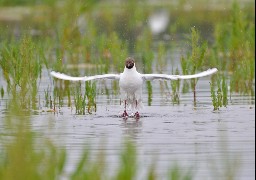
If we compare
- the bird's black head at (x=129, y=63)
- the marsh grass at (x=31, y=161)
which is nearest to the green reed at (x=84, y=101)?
the bird's black head at (x=129, y=63)

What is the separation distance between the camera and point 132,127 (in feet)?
41.5

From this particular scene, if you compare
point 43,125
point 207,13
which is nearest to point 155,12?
→ point 207,13

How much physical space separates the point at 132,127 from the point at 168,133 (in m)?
0.89

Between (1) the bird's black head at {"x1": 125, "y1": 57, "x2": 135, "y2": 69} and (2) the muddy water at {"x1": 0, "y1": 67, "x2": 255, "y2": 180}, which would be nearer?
(2) the muddy water at {"x1": 0, "y1": 67, "x2": 255, "y2": 180}

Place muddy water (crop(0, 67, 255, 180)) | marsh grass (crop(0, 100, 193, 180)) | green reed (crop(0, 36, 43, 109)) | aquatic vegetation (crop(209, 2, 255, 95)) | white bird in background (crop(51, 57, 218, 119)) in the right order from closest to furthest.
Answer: marsh grass (crop(0, 100, 193, 180)) < muddy water (crop(0, 67, 255, 180)) < green reed (crop(0, 36, 43, 109)) < white bird in background (crop(51, 57, 218, 119)) < aquatic vegetation (crop(209, 2, 255, 95))

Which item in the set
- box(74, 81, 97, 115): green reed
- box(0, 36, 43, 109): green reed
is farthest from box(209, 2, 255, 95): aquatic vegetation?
box(0, 36, 43, 109): green reed

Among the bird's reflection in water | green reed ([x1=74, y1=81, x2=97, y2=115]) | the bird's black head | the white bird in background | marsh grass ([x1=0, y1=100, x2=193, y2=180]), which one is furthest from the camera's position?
the white bird in background

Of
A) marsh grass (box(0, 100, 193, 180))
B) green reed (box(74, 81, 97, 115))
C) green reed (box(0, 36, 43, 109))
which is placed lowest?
marsh grass (box(0, 100, 193, 180))

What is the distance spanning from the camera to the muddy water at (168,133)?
965 centimetres

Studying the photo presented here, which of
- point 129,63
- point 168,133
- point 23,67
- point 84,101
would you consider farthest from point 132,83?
point 168,133

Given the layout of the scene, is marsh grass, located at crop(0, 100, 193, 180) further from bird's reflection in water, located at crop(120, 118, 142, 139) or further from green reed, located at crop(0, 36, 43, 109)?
green reed, located at crop(0, 36, 43, 109)

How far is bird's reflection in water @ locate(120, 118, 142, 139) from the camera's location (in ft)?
39.4

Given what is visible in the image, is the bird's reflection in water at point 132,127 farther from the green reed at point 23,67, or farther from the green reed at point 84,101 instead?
the green reed at point 23,67

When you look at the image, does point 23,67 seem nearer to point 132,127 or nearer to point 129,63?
point 129,63
